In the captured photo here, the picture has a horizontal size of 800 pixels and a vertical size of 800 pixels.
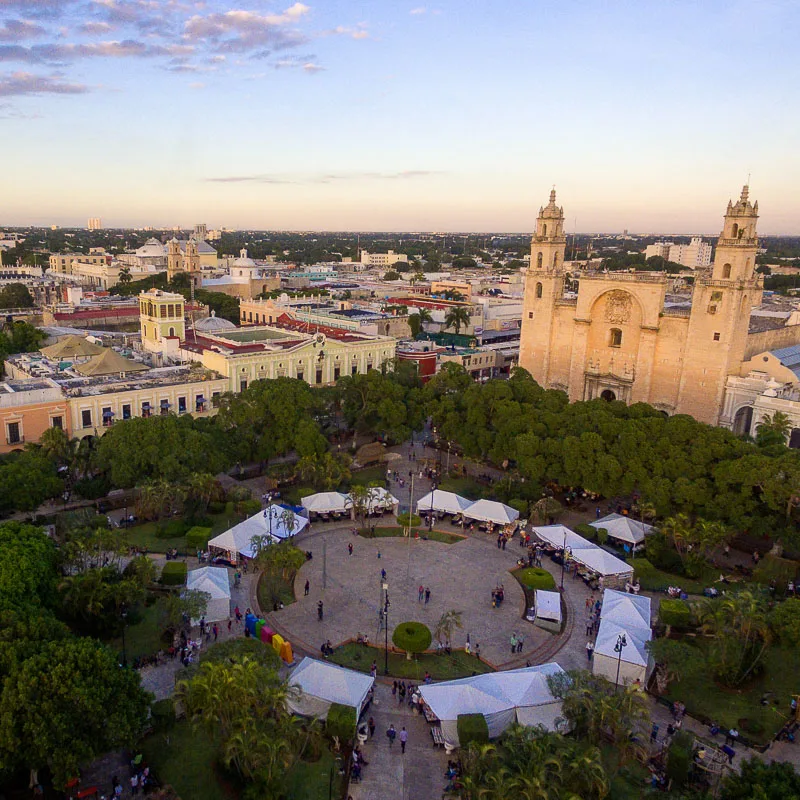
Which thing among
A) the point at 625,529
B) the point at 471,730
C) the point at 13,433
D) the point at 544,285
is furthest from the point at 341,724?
the point at 544,285

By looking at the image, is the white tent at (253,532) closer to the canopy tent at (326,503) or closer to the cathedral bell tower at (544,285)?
the canopy tent at (326,503)

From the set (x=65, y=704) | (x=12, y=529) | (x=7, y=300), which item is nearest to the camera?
(x=65, y=704)

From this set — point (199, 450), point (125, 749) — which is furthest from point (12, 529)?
point (199, 450)

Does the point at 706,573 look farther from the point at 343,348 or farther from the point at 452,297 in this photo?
the point at 452,297

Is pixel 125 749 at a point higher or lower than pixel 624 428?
lower

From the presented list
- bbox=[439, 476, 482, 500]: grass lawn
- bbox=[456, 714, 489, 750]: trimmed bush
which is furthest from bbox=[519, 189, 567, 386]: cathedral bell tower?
bbox=[456, 714, 489, 750]: trimmed bush

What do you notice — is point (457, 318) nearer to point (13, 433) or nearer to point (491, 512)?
point (491, 512)

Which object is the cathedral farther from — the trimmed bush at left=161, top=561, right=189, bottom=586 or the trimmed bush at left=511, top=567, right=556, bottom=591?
the trimmed bush at left=161, top=561, right=189, bottom=586
